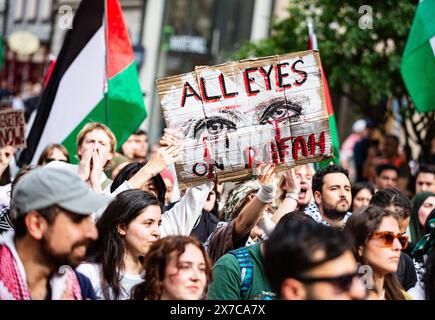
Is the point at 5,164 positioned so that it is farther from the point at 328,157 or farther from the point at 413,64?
the point at 413,64

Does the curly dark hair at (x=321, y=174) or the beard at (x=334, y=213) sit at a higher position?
the curly dark hair at (x=321, y=174)

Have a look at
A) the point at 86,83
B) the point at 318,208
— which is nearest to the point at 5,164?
the point at 86,83

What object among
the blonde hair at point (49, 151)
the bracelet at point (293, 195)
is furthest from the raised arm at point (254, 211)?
the blonde hair at point (49, 151)

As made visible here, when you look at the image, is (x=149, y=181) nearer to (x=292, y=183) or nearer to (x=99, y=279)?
(x=292, y=183)

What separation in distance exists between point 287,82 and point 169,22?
2321 centimetres

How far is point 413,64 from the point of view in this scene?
941 cm

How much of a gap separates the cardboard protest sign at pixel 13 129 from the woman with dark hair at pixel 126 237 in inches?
117

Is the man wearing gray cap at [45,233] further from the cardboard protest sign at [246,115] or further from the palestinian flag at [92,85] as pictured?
the palestinian flag at [92,85]

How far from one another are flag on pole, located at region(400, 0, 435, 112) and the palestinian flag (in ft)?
8.04

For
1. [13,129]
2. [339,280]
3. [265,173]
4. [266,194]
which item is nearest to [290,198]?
[265,173]

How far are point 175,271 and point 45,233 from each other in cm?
68

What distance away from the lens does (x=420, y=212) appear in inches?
330

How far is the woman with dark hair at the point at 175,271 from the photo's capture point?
172 inches

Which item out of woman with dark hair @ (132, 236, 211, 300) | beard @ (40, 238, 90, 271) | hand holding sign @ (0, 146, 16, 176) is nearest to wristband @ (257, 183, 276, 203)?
woman with dark hair @ (132, 236, 211, 300)
